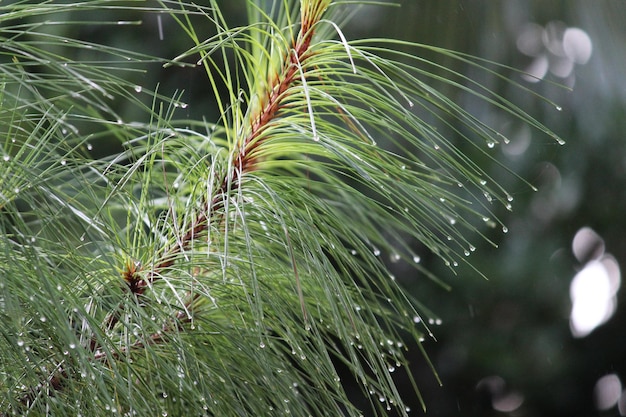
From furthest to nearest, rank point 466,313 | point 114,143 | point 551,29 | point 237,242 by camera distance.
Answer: point 466,313 → point 114,143 → point 551,29 → point 237,242

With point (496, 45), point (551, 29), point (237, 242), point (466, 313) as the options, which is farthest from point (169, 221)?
point (466, 313)

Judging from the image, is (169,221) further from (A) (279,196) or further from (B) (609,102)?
(B) (609,102)

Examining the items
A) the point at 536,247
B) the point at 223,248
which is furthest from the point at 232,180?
the point at 536,247

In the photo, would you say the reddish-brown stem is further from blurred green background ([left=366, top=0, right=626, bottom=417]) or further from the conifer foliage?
blurred green background ([left=366, top=0, right=626, bottom=417])

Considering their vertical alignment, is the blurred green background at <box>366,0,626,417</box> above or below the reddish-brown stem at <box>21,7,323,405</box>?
below

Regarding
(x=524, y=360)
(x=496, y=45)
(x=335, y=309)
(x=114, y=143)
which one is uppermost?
(x=496, y=45)

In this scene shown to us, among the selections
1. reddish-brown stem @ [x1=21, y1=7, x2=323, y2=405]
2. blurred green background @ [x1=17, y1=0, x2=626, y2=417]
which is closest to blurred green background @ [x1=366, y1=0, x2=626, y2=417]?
Answer: blurred green background @ [x1=17, y1=0, x2=626, y2=417]

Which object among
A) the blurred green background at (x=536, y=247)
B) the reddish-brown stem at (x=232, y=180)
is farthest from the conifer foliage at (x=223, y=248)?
the blurred green background at (x=536, y=247)

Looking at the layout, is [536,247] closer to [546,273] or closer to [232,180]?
[546,273]
